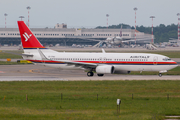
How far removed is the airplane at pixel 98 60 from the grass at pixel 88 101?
26.3 ft

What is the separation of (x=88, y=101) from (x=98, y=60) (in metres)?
20.3

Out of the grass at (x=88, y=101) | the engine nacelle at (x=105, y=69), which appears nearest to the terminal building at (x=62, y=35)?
the engine nacelle at (x=105, y=69)

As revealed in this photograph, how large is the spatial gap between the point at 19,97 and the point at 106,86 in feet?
34.5

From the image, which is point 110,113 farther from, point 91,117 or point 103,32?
point 103,32

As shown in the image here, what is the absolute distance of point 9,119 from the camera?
18.0 metres

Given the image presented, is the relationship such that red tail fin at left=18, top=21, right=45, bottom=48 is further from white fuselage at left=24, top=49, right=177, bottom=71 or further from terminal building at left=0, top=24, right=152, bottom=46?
terminal building at left=0, top=24, right=152, bottom=46

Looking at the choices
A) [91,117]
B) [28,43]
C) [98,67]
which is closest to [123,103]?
[91,117]

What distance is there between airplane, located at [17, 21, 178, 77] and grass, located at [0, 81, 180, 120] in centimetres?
801

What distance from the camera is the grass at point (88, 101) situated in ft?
63.1

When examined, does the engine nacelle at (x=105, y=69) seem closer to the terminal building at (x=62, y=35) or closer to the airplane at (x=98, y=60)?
the airplane at (x=98, y=60)

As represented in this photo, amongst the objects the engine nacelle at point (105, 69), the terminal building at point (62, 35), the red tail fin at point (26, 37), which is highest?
the terminal building at point (62, 35)

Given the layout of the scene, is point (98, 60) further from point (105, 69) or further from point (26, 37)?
point (26, 37)

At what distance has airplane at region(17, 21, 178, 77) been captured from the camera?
1672 inches

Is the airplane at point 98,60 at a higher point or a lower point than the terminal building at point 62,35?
lower
